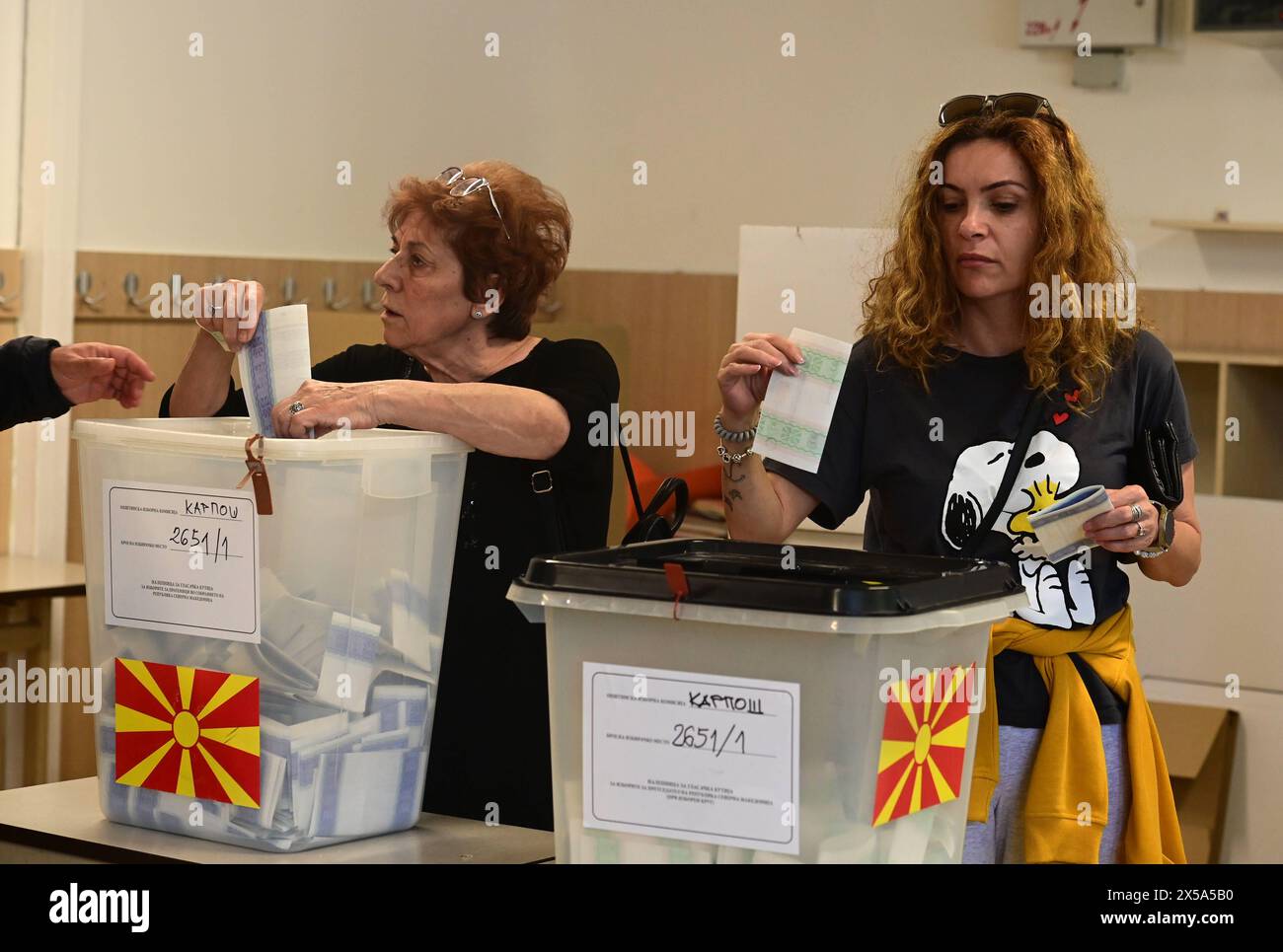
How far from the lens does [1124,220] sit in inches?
166

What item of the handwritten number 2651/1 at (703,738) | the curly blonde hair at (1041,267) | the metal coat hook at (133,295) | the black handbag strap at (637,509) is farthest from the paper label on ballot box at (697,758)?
the metal coat hook at (133,295)

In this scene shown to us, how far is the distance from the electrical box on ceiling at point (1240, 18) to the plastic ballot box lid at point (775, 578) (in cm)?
303

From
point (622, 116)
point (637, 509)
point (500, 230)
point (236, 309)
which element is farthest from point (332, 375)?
point (622, 116)

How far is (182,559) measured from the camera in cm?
138

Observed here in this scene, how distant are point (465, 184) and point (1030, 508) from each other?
0.77m

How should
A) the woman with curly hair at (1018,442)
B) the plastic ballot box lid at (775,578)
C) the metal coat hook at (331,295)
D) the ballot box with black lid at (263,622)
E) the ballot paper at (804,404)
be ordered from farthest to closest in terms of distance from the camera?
the metal coat hook at (331,295)
the woman with curly hair at (1018,442)
the ballot paper at (804,404)
the ballot box with black lid at (263,622)
the plastic ballot box lid at (775,578)

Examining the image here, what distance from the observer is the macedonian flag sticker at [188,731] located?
1372 millimetres

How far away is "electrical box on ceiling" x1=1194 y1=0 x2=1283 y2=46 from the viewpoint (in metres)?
3.84

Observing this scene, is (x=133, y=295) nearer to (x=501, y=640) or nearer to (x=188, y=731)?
(x=501, y=640)

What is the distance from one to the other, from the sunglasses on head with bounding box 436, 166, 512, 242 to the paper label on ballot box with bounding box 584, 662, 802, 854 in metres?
0.85

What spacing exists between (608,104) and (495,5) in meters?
0.46

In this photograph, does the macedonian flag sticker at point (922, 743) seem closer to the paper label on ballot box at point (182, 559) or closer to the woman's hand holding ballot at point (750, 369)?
the woman's hand holding ballot at point (750, 369)

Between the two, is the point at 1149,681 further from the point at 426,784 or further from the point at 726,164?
the point at 426,784

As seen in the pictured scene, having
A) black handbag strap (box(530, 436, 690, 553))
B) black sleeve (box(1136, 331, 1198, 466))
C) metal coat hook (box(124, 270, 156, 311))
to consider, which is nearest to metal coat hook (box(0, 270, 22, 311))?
metal coat hook (box(124, 270, 156, 311))
